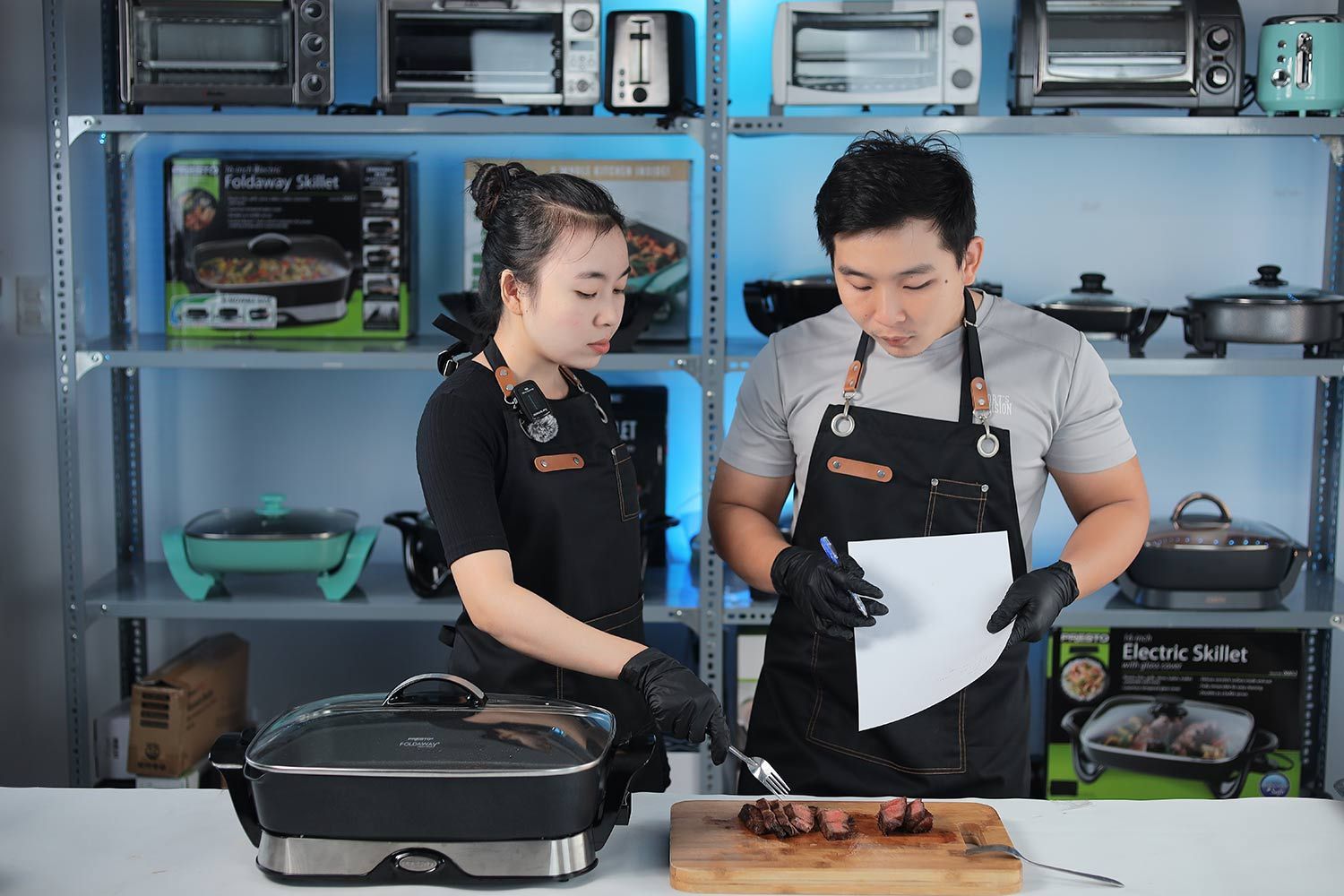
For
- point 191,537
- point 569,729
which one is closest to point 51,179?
point 191,537

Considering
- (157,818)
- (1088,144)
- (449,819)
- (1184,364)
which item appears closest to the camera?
(449,819)

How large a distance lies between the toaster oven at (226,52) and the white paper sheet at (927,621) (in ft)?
6.03

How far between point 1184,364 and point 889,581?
1.41 m

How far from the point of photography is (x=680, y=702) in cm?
149

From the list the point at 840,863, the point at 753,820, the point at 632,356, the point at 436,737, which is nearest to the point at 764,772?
the point at 753,820

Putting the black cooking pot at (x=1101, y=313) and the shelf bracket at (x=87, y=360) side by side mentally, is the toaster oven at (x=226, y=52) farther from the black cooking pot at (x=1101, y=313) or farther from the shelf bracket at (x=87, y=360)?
the black cooking pot at (x=1101, y=313)

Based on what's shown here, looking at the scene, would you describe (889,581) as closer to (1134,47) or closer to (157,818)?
(157,818)

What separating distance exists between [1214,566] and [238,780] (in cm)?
236

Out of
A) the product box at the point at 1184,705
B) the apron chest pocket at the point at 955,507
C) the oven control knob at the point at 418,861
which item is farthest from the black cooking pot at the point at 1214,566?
the oven control knob at the point at 418,861

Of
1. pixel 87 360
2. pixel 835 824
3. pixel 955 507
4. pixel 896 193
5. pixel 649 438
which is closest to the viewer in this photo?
pixel 835 824

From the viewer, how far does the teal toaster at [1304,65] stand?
2.85 meters

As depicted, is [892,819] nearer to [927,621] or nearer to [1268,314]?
[927,621]

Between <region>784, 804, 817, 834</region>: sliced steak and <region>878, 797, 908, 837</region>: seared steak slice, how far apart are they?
0.25 ft

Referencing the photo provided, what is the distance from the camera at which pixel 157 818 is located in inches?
61.8
